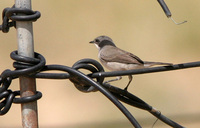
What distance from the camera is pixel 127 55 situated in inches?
159

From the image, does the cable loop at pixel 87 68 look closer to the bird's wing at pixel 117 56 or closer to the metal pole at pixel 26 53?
the metal pole at pixel 26 53

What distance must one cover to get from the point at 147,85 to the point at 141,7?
1.29 m

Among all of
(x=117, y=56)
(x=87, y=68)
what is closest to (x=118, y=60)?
(x=117, y=56)

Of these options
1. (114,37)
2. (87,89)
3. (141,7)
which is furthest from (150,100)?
(87,89)

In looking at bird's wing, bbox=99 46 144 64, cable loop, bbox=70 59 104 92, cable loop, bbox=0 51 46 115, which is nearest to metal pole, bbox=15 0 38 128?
cable loop, bbox=0 51 46 115

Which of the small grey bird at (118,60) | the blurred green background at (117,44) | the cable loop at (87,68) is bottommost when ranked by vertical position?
the blurred green background at (117,44)

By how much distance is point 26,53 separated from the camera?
7.25 feet

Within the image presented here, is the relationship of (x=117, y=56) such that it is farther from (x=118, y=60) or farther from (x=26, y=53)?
(x=26, y=53)

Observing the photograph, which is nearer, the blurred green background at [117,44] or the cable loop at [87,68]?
the cable loop at [87,68]

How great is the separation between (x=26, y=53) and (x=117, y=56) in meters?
1.99

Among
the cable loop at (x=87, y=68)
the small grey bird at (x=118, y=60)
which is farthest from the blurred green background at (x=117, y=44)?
the cable loop at (x=87, y=68)

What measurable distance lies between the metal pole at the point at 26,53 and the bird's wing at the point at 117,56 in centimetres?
174

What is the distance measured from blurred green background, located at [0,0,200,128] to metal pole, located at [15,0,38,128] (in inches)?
125

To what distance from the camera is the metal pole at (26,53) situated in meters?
2.19
